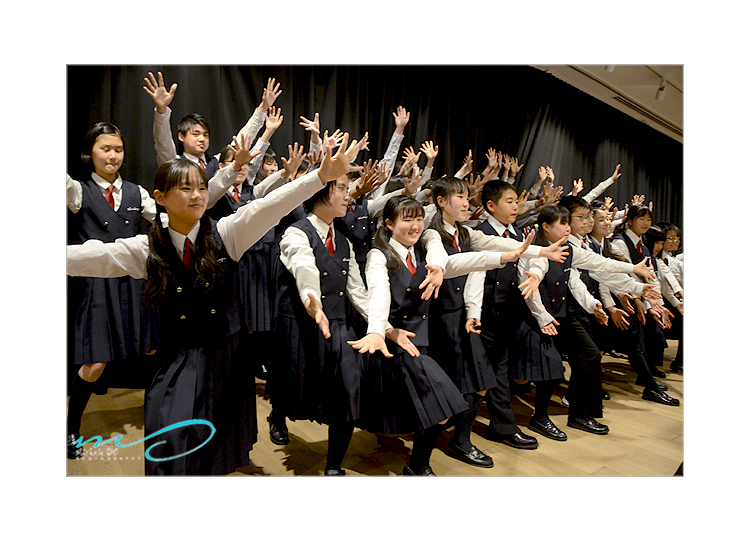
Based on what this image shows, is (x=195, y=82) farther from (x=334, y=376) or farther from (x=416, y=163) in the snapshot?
(x=334, y=376)

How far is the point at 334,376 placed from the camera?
197 centimetres

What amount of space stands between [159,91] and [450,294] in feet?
4.91

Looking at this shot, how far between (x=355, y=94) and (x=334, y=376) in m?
1.17

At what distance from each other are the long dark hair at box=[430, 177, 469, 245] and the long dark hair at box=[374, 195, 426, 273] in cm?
18

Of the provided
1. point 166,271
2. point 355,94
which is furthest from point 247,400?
point 355,94

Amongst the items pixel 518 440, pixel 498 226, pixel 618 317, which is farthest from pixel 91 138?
pixel 618 317

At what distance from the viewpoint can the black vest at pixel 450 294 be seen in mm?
2248

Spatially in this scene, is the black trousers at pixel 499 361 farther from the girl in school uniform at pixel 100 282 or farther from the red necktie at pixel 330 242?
the girl in school uniform at pixel 100 282

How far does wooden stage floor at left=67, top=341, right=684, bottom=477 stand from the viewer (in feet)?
5.57

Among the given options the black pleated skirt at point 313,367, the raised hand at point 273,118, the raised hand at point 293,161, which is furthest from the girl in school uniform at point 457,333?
the raised hand at point 273,118

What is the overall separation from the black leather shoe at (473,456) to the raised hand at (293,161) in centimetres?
151

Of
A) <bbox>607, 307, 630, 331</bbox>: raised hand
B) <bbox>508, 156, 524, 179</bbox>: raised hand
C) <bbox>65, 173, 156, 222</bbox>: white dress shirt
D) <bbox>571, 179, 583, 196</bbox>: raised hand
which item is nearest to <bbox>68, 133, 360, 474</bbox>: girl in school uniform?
<bbox>65, 173, 156, 222</bbox>: white dress shirt

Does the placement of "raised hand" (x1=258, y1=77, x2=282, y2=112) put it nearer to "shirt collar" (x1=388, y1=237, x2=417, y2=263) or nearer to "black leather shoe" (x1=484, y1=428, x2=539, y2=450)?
"shirt collar" (x1=388, y1=237, x2=417, y2=263)

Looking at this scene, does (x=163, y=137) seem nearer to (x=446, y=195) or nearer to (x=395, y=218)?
(x=395, y=218)
